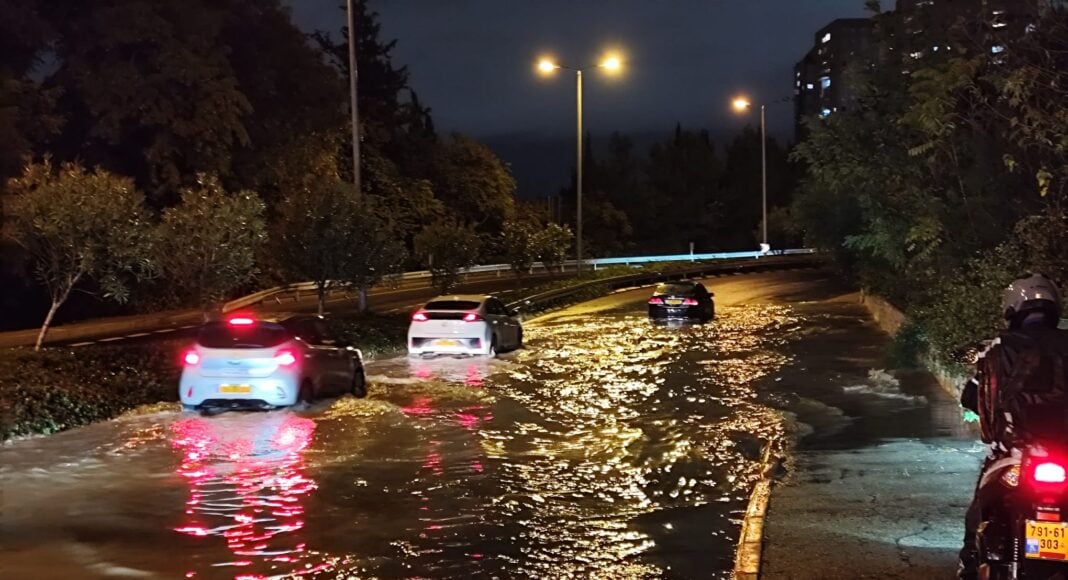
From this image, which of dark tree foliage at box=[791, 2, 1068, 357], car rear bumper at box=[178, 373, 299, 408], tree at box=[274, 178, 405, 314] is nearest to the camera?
dark tree foliage at box=[791, 2, 1068, 357]

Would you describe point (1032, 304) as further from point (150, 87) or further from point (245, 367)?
point (150, 87)

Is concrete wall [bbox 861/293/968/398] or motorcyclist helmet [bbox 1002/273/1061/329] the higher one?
motorcyclist helmet [bbox 1002/273/1061/329]

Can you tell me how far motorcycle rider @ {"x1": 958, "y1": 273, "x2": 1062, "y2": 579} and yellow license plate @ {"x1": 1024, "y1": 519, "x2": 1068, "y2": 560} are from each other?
1.02 ft

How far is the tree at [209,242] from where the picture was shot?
687 inches

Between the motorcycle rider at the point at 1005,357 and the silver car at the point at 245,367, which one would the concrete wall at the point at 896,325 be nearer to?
the silver car at the point at 245,367

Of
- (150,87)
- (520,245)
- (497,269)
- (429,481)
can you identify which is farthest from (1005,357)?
(497,269)

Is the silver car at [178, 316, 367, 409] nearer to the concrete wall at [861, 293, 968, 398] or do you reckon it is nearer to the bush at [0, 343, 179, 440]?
the bush at [0, 343, 179, 440]

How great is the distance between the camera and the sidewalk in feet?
23.6

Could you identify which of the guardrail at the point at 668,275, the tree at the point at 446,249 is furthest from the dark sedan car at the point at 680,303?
the tree at the point at 446,249

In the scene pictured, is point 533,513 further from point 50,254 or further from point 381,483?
point 50,254

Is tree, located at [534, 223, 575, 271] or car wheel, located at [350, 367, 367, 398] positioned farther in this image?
tree, located at [534, 223, 575, 271]

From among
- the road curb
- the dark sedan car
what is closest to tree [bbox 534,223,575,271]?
the dark sedan car

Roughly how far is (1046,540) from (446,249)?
3087 centimetres

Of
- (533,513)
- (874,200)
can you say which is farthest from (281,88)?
(533,513)
